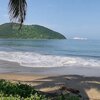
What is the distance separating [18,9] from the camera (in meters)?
11.6

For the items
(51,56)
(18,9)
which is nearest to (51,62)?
(51,56)

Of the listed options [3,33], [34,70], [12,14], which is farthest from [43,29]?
[12,14]

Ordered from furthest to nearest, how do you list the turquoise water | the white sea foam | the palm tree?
the turquoise water < the white sea foam < the palm tree

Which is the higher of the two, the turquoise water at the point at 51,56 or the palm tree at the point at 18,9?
the palm tree at the point at 18,9

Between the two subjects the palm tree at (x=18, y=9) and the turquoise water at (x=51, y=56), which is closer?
the palm tree at (x=18, y=9)

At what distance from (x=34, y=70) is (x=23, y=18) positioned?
45.9 ft

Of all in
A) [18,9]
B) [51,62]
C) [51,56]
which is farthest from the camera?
[51,56]

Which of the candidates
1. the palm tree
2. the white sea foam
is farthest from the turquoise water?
the palm tree

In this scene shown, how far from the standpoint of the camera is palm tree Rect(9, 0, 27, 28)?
1156 cm

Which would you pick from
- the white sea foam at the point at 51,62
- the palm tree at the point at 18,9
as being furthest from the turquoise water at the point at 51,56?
the palm tree at the point at 18,9

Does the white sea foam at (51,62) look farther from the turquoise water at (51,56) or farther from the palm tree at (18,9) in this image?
the palm tree at (18,9)

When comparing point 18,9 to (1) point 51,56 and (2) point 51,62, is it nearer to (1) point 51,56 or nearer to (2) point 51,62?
(2) point 51,62

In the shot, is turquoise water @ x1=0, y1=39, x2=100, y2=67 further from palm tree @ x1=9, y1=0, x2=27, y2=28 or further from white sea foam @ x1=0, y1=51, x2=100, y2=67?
palm tree @ x1=9, y1=0, x2=27, y2=28

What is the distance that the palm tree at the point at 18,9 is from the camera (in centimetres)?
1156
